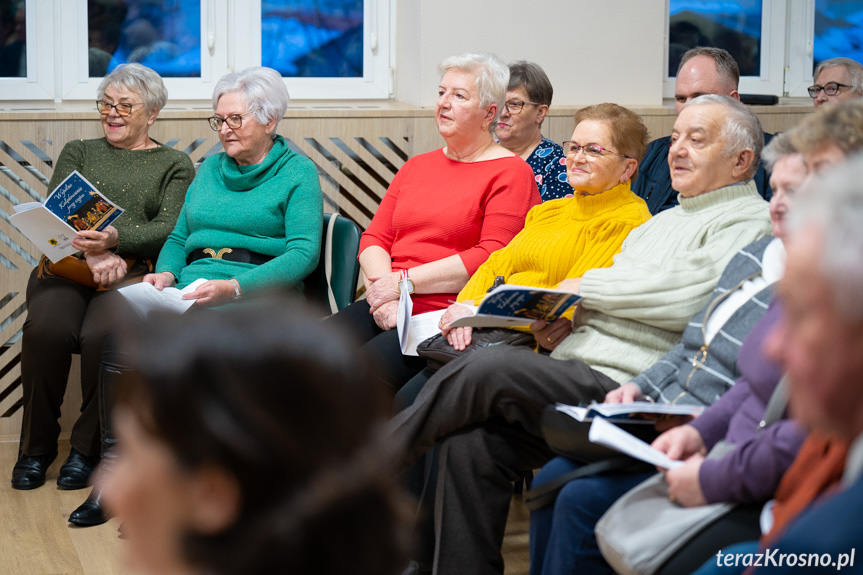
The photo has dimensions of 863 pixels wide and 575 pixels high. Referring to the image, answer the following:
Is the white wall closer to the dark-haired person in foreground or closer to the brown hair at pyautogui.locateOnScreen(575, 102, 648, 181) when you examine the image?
the brown hair at pyautogui.locateOnScreen(575, 102, 648, 181)

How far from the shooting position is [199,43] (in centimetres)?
410

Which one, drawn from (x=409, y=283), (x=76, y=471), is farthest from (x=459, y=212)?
(x=76, y=471)

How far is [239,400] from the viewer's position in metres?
0.71

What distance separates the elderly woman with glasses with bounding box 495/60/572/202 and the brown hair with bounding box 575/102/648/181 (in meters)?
0.69

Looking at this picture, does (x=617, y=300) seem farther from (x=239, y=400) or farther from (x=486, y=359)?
(x=239, y=400)

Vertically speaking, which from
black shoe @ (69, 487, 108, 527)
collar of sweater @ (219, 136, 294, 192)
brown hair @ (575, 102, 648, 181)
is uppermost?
brown hair @ (575, 102, 648, 181)

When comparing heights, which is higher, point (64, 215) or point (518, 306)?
point (64, 215)

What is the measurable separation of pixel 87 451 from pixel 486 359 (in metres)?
1.81

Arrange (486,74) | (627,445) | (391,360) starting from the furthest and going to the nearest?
1. (486,74)
2. (391,360)
3. (627,445)

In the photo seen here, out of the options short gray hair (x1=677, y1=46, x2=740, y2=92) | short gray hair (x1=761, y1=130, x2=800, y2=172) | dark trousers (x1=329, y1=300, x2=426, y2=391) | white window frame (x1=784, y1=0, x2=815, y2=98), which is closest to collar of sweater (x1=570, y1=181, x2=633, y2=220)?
dark trousers (x1=329, y1=300, x2=426, y2=391)

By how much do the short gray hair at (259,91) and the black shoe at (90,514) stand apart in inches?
54.3

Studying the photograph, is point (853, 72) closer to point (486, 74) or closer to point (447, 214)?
point (486, 74)

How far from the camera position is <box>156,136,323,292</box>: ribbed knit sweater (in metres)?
3.01

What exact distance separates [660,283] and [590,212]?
537mm
